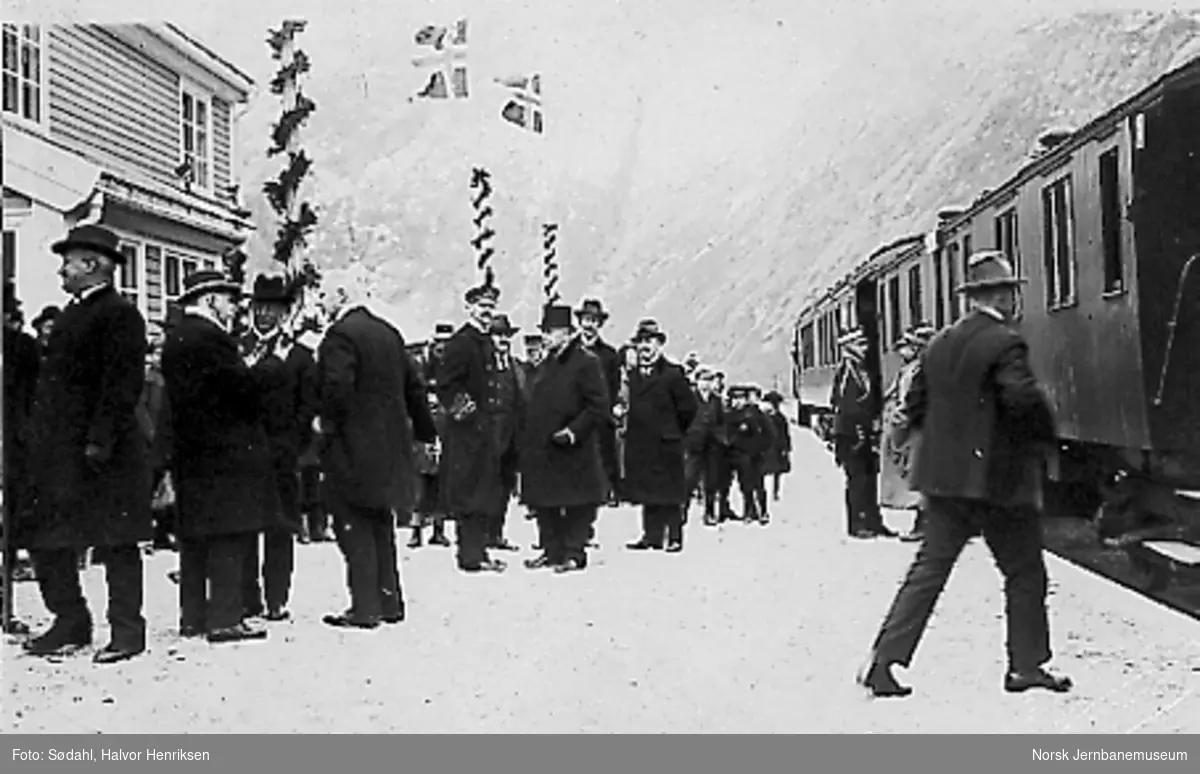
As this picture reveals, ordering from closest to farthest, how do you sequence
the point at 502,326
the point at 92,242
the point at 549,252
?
the point at 92,242 < the point at 549,252 < the point at 502,326

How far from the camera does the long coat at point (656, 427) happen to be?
25.7ft

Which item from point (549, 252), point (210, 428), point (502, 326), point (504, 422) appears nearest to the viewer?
point (210, 428)

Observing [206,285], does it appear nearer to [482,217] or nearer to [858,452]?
[482,217]

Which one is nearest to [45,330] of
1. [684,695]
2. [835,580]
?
[684,695]

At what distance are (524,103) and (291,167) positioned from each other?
1.04 metres

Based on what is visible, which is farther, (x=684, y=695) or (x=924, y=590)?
(x=684, y=695)

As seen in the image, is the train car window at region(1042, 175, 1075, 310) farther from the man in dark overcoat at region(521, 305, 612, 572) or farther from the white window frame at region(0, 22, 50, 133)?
the white window frame at region(0, 22, 50, 133)

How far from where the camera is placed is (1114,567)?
648cm

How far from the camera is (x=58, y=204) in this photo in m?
6.43

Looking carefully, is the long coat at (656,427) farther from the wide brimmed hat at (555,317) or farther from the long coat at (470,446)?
the wide brimmed hat at (555,317)

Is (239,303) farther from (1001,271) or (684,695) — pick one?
(1001,271)

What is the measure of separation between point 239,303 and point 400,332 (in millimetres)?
702

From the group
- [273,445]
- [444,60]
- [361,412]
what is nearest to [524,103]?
[444,60]
